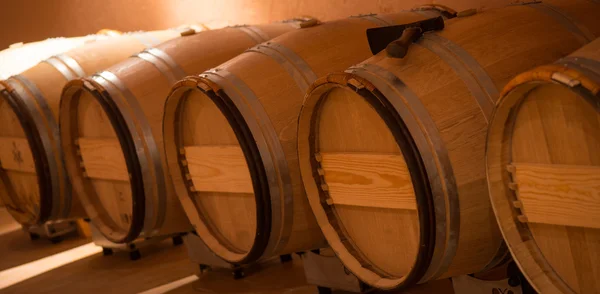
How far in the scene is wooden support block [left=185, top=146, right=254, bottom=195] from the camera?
117 inches

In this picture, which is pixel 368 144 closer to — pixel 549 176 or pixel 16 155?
pixel 549 176

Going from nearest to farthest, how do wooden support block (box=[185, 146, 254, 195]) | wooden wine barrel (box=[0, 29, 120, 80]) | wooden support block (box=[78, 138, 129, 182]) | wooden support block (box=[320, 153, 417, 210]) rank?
wooden support block (box=[320, 153, 417, 210]) < wooden support block (box=[185, 146, 254, 195]) < wooden support block (box=[78, 138, 129, 182]) < wooden wine barrel (box=[0, 29, 120, 80])

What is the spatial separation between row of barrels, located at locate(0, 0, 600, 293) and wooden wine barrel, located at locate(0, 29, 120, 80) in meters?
1.42

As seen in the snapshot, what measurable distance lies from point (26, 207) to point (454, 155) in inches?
125

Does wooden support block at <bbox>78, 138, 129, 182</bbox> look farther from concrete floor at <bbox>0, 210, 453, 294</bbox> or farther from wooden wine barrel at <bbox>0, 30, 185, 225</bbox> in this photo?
concrete floor at <bbox>0, 210, 453, 294</bbox>

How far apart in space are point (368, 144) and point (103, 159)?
67.6 inches

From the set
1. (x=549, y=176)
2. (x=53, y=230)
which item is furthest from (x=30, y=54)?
(x=549, y=176)

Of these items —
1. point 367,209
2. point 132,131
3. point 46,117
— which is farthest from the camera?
point 46,117

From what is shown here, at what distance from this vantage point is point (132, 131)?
3398mm

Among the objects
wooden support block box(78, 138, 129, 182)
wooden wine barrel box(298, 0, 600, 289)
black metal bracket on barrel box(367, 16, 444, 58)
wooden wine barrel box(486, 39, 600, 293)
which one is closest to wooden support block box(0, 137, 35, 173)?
wooden support block box(78, 138, 129, 182)

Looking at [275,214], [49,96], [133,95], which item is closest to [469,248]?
[275,214]

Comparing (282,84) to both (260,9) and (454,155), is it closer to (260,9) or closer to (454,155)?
(454,155)

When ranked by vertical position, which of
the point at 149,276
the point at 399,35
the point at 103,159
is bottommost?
the point at 149,276

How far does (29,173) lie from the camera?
4.52 m
